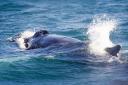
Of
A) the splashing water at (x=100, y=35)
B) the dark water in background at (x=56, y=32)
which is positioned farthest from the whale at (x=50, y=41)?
the dark water in background at (x=56, y=32)

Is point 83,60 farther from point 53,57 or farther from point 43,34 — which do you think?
point 43,34

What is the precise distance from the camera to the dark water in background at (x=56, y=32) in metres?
14.9

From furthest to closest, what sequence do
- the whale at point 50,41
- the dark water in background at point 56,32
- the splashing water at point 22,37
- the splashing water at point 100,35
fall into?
the splashing water at point 22,37 < the whale at point 50,41 < the splashing water at point 100,35 < the dark water in background at point 56,32

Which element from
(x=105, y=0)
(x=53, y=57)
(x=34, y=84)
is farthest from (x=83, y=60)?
(x=105, y=0)

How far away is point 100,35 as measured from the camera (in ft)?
65.1

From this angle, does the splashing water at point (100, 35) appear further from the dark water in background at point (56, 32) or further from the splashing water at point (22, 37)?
the splashing water at point (22, 37)

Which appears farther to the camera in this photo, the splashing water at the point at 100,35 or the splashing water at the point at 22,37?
the splashing water at the point at 22,37

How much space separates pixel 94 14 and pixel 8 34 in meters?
6.68

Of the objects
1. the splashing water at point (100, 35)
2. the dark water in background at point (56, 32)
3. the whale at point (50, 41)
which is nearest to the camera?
the dark water in background at point (56, 32)

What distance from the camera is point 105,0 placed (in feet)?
108

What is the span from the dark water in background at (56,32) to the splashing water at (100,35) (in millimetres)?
465

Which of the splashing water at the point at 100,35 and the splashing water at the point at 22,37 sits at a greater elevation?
the splashing water at the point at 100,35

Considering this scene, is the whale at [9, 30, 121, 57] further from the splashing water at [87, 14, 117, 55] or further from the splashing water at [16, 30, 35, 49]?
the splashing water at [87, 14, 117, 55]

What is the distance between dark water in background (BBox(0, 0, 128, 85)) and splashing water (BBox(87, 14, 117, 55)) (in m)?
0.46
